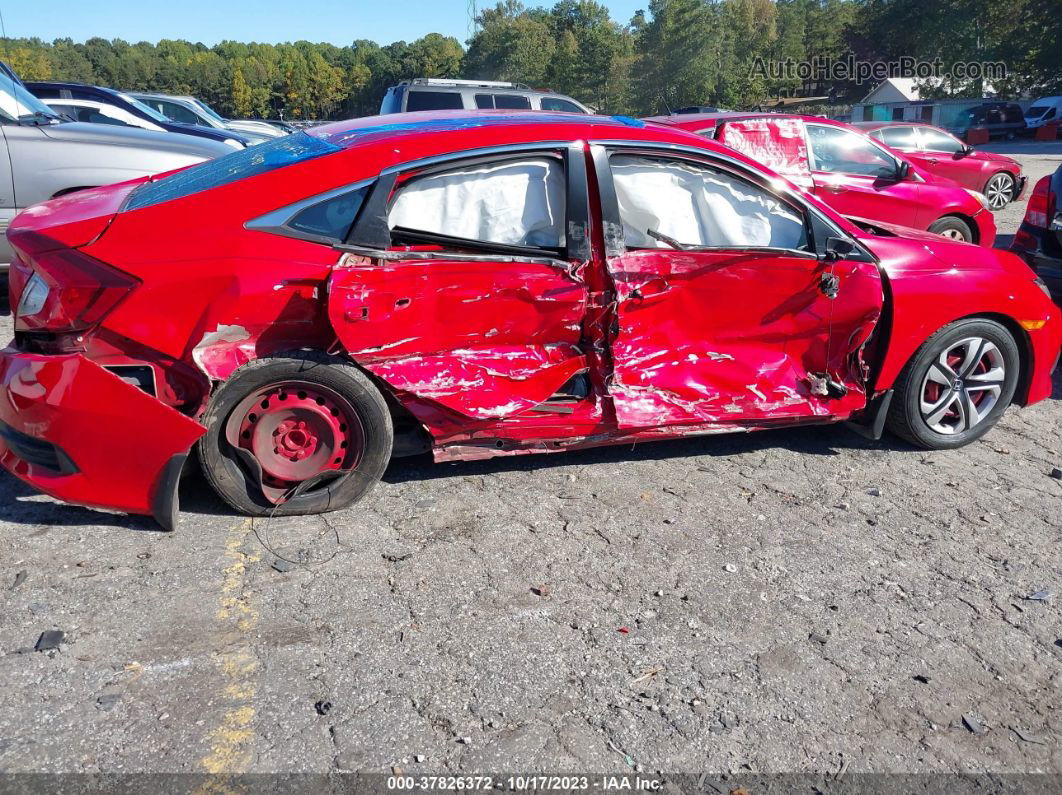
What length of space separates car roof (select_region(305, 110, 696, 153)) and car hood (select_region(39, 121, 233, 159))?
2.86m


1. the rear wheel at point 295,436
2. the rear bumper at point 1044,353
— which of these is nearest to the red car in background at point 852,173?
the rear bumper at point 1044,353

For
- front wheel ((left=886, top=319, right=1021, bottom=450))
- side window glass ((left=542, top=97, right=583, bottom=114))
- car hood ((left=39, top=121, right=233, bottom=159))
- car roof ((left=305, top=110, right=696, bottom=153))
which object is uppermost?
side window glass ((left=542, top=97, right=583, bottom=114))

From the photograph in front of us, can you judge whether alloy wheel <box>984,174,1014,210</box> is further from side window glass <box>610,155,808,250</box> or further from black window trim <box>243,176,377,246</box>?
black window trim <box>243,176,377,246</box>

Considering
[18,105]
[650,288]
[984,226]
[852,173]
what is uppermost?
[18,105]

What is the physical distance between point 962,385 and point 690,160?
6.53 feet

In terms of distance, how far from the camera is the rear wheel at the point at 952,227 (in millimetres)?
9398

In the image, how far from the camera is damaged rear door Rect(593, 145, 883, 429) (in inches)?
160

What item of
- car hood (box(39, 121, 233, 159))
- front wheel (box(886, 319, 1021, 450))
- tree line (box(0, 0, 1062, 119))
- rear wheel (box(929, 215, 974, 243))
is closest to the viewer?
front wheel (box(886, 319, 1021, 450))

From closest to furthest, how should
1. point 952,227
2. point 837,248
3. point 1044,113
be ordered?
point 837,248 → point 952,227 → point 1044,113

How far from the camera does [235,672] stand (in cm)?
→ 287

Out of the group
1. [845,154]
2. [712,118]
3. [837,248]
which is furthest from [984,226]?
[837,248]

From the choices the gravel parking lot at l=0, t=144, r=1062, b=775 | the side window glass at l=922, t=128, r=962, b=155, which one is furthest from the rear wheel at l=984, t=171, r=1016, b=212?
the gravel parking lot at l=0, t=144, r=1062, b=775

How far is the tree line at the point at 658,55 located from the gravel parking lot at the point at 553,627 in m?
31.4

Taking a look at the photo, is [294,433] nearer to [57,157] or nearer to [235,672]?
[235,672]
